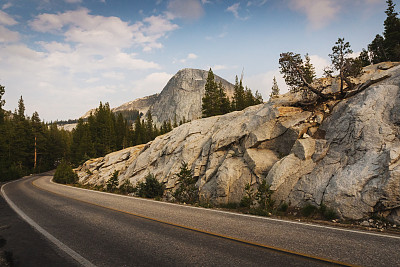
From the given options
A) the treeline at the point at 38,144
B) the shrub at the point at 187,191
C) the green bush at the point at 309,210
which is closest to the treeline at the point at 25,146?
the treeline at the point at 38,144

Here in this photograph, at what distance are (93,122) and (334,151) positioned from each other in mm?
71717

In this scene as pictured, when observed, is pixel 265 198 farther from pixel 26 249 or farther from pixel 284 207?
pixel 26 249

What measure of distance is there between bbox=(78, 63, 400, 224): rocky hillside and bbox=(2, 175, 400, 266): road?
2547mm

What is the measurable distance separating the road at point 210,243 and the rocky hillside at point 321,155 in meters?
2.55

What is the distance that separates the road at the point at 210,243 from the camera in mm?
4281

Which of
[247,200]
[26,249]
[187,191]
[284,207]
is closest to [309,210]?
[284,207]

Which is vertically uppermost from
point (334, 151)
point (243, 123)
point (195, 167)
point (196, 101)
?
point (196, 101)

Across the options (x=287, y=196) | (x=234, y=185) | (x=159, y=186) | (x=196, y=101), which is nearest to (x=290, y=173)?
(x=287, y=196)

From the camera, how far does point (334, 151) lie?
10328 millimetres

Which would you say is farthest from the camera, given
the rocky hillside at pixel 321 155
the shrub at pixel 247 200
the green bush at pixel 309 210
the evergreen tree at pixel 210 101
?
the evergreen tree at pixel 210 101

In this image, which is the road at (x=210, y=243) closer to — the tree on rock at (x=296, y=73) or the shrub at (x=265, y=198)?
the shrub at (x=265, y=198)

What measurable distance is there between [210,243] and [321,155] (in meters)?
8.10

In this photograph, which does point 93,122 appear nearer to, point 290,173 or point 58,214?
point 58,214

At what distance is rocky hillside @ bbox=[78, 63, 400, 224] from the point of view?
7.88m
